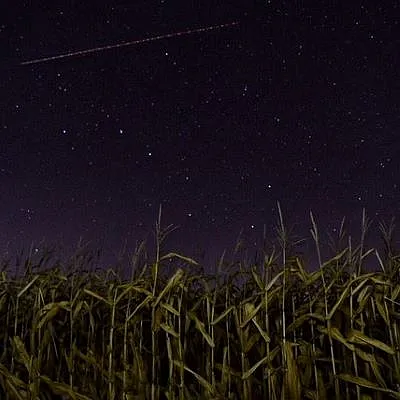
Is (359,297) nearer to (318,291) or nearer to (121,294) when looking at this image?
(318,291)

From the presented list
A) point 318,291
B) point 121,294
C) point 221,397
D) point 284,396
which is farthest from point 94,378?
point 318,291

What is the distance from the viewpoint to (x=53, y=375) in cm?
506

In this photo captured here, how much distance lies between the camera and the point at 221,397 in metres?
4.32

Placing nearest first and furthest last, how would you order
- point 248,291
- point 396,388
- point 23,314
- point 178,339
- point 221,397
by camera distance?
point 396,388, point 221,397, point 178,339, point 248,291, point 23,314

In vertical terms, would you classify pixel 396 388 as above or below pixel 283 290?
below

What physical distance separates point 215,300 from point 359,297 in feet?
3.67

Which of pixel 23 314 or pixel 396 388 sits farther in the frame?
pixel 23 314

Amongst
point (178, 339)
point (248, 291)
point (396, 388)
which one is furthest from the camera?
point (248, 291)

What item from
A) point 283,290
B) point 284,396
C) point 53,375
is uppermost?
point 283,290

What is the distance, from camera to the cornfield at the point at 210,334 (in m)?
4.16

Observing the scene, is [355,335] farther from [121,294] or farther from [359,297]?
[121,294]

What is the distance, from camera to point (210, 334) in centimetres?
457

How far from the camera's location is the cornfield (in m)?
4.16

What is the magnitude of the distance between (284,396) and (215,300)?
916 mm
